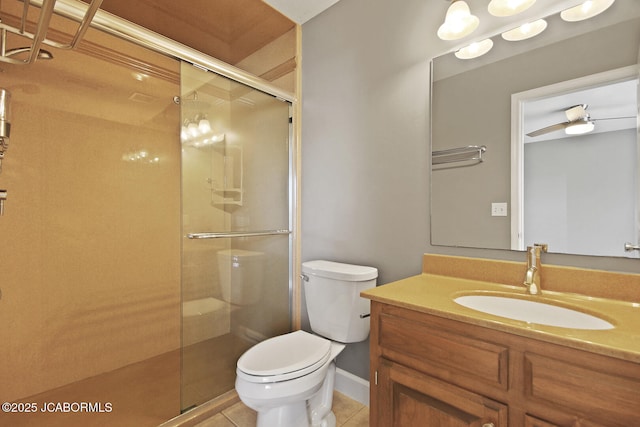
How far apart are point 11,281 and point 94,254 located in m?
0.40

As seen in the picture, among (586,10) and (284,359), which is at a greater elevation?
(586,10)

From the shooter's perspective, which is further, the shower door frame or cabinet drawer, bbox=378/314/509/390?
the shower door frame

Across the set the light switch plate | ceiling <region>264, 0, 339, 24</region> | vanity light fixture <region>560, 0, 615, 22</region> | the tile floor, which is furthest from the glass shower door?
vanity light fixture <region>560, 0, 615, 22</region>

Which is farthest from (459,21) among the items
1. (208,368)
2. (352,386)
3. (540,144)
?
(208,368)

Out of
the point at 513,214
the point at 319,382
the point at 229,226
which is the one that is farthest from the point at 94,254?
the point at 513,214

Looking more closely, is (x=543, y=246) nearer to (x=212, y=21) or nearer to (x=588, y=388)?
(x=588, y=388)

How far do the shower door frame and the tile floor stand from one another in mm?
587

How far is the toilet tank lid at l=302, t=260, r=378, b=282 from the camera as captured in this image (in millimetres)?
1528

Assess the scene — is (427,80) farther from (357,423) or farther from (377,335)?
(357,423)

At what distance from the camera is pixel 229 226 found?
186cm

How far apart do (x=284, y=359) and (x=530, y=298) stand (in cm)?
105

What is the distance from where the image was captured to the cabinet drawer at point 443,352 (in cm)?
83

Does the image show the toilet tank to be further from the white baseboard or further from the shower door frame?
the shower door frame

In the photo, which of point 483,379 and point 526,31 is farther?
point 526,31
